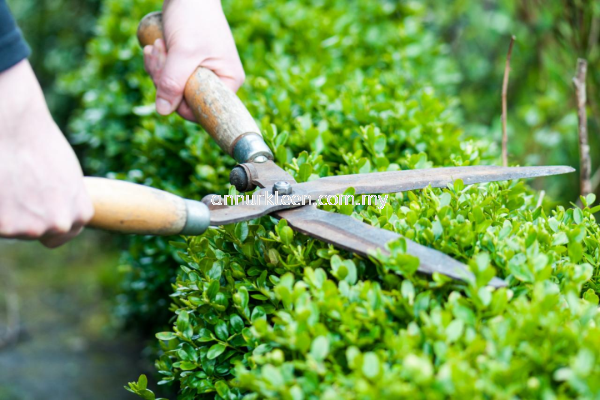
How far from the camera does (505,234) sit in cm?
143

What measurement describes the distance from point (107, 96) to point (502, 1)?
3067mm

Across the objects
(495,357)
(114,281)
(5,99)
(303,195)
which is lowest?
(114,281)

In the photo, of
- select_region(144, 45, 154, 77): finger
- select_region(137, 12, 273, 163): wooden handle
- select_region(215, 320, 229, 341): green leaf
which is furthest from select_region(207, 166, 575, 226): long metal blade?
select_region(144, 45, 154, 77): finger

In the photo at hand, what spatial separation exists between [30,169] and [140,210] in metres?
0.26

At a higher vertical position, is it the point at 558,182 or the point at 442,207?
the point at 442,207

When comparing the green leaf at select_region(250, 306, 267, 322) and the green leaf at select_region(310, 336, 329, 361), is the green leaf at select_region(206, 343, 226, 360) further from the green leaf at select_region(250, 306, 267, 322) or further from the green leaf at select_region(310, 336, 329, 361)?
the green leaf at select_region(310, 336, 329, 361)

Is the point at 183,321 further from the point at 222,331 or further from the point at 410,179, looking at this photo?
the point at 410,179

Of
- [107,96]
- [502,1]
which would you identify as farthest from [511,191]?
[502,1]

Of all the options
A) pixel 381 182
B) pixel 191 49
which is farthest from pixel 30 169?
pixel 191 49

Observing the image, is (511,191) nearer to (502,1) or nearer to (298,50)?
(298,50)

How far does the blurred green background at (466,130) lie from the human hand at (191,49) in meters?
0.86

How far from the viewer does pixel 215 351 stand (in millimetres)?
1392

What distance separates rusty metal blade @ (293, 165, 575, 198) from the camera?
1.65m

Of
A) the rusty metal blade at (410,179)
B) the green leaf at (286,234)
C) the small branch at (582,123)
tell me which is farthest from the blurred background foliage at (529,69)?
the green leaf at (286,234)
